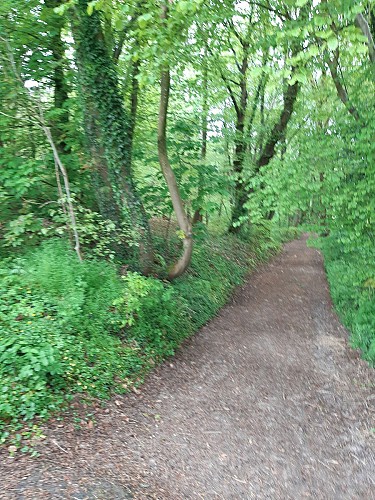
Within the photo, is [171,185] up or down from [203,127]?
down

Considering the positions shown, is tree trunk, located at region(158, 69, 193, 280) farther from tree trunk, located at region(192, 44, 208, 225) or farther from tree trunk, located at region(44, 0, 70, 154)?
tree trunk, located at region(44, 0, 70, 154)

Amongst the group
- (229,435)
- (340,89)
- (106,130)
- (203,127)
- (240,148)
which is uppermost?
(340,89)

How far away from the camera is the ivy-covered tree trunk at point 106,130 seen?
6.53 meters

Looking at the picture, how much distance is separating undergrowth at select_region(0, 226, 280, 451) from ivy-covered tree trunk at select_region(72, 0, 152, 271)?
109cm

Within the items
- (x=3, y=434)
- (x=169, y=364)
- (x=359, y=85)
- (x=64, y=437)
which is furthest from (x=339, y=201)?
(x=3, y=434)

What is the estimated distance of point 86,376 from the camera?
4.62 m

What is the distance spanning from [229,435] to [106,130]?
17.8ft

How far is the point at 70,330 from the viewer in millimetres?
4848

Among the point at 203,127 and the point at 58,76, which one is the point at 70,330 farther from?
the point at 203,127

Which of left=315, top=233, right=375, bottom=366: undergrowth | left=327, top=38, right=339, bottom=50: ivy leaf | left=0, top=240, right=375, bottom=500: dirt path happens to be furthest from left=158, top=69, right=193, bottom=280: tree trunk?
left=327, top=38, right=339, bottom=50: ivy leaf

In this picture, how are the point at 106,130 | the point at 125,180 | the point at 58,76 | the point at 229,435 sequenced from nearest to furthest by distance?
the point at 229,435
the point at 106,130
the point at 125,180
the point at 58,76

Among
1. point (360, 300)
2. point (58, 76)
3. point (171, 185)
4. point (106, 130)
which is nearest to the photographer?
point (106, 130)

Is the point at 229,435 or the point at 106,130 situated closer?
the point at 229,435

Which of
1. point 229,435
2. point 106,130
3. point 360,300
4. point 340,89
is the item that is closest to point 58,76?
point 106,130
